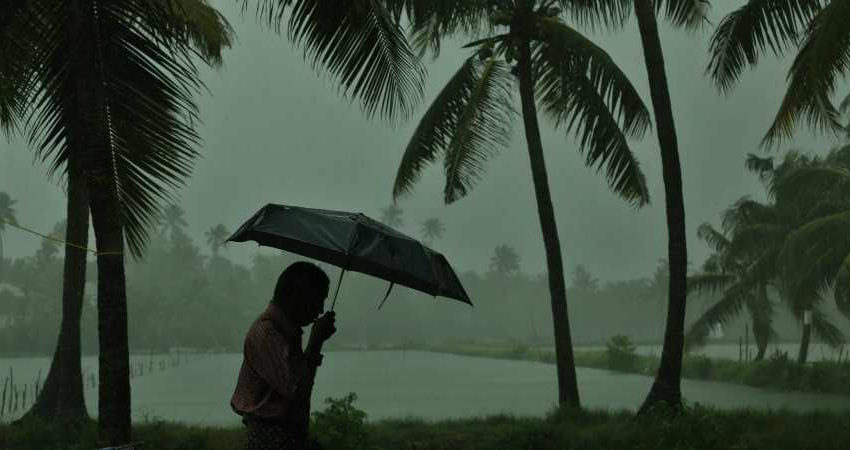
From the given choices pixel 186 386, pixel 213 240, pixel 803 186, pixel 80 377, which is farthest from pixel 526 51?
pixel 213 240

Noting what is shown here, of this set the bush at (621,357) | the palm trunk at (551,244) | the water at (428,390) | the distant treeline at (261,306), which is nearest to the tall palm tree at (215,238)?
the distant treeline at (261,306)

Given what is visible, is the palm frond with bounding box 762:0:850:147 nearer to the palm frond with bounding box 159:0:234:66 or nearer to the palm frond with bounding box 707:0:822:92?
the palm frond with bounding box 707:0:822:92

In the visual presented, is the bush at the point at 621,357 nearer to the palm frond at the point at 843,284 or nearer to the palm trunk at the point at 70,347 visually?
the palm frond at the point at 843,284

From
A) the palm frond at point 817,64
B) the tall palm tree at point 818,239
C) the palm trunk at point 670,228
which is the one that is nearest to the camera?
the palm frond at point 817,64

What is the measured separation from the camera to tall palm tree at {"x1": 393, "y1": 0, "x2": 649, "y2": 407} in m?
11.5

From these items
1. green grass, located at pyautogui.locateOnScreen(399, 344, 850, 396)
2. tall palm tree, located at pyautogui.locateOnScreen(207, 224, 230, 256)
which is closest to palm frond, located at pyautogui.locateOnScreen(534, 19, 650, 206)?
green grass, located at pyautogui.locateOnScreen(399, 344, 850, 396)

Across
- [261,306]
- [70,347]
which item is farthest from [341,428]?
[261,306]

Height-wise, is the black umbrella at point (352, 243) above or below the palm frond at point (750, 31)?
below

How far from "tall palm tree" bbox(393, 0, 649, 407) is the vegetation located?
1.62 metres

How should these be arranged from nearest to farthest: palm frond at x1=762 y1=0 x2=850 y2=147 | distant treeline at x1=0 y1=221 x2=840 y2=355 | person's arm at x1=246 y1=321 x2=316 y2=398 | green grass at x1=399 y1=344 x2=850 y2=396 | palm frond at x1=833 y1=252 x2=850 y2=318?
person's arm at x1=246 y1=321 x2=316 y2=398 < palm frond at x1=762 y1=0 x2=850 y2=147 < palm frond at x1=833 y1=252 x2=850 y2=318 < green grass at x1=399 y1=344 x2=850 y2=396 < distant treeline at x1=0 y1=221 x2=840 y2=355

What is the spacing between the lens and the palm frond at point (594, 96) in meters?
11.4

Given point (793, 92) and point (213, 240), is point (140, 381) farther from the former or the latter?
point (213, 240)

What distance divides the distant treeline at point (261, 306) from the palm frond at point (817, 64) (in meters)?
52.9

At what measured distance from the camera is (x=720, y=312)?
81.8 feet
